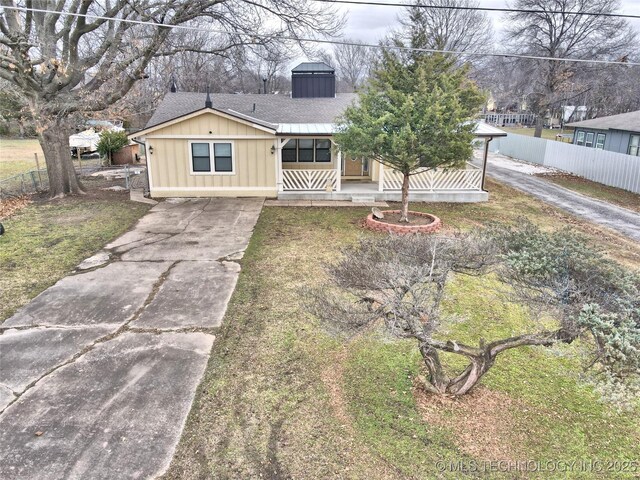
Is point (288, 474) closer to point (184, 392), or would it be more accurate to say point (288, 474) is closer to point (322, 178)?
point (184, 392)

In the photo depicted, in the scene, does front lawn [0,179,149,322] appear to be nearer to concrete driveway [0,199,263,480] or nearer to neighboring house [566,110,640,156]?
concrete driveway [0,199,263,480]

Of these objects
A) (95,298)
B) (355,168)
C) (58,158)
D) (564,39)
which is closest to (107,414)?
(95,298)

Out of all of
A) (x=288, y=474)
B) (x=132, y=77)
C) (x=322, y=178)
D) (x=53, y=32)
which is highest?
(x=53, y=32)

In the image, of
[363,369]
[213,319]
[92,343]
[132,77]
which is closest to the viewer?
[363,369]

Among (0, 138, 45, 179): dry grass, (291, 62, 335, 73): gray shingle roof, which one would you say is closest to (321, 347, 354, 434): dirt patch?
(291, 62, 335, 73): gray shingle roof

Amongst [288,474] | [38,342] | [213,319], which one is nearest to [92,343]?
[38,342]

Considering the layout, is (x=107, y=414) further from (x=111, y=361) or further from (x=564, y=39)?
(x=564, y=39)
